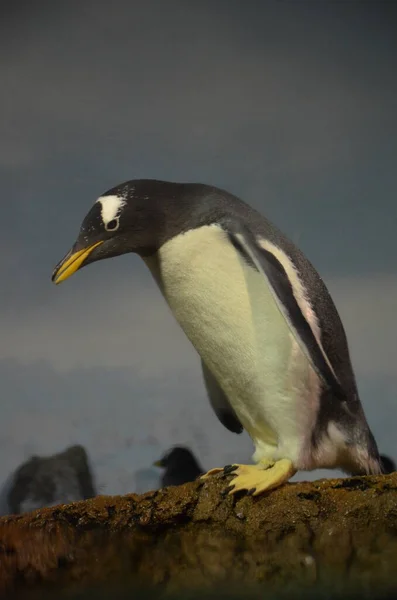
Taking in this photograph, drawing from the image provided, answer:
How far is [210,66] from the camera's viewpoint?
85.9 inches

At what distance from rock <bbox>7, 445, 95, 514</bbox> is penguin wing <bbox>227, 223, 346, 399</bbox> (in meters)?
0.91

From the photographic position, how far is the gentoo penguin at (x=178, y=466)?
1.99 m

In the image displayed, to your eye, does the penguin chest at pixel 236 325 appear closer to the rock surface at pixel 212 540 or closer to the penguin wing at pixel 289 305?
the penguin wing at pixel 289 305

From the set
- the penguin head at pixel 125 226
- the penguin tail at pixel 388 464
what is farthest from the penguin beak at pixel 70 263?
the penguin tail at pixel 388 464

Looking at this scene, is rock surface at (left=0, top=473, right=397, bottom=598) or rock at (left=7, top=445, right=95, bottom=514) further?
rock at (left=7, top=445, right=95, bottom=514)

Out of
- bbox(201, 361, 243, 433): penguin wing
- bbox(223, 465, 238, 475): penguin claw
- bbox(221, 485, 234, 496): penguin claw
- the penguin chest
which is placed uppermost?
the penguin chest

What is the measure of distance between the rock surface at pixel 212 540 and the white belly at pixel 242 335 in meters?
0.19

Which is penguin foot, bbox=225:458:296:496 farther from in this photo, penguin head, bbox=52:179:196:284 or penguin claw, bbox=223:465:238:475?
penguin head, bbox=52:179:196:284

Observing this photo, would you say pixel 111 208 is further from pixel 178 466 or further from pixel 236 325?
pixel 178 466

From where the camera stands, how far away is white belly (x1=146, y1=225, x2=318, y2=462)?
135 cm

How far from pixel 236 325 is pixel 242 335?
0.02 m

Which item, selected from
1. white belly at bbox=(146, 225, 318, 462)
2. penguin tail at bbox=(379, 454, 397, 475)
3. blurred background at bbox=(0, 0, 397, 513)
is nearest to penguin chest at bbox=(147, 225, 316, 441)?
white belly at bbox=(146, 225, 318, 462)

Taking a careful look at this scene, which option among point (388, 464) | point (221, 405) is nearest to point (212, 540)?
point (221, 405)

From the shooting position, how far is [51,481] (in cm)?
194
